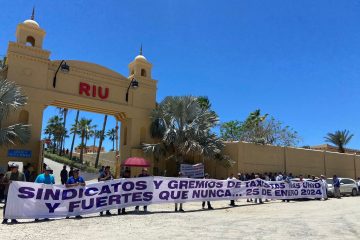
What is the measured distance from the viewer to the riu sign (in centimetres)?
2516

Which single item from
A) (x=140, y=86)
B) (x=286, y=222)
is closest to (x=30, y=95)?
(x=140, y=86)

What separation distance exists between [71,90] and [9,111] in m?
5.25

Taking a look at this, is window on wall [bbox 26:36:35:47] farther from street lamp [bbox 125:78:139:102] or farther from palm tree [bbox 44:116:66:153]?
palm tree [bbox 44:116:66:153]

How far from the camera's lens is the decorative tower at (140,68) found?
2861 cm

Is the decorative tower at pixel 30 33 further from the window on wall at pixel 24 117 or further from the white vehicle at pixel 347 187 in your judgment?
the white vehicle at pixel 347 187

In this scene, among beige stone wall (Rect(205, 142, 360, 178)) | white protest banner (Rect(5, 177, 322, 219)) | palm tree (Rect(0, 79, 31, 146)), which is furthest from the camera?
beige stone wall (Rect(205, 142, 360, 178))

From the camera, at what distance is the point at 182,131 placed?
2617 cm

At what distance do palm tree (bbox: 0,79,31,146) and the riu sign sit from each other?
4.79 meters

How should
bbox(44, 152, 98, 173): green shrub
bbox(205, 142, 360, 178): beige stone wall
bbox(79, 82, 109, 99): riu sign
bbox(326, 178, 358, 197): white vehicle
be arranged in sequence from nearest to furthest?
bbox(79, 82, 109, 99): riu sign
bbox(326, 178, 358, 197): white vehicle
bbox(205, 142, 360, 178): beige stone wall
bbox(44, 152, 98, 173): green shrub

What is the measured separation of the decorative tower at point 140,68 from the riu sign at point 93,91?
2.97 metres

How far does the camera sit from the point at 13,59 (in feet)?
73.3

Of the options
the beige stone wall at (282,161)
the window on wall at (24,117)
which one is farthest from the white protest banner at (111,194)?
the window on wall at (24,117)

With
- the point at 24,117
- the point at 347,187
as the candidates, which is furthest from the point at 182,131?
the point at 347,187

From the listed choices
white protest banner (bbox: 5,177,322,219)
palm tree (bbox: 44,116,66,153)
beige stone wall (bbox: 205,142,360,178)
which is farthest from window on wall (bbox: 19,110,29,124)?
palm tree (bbox: 44,116,66,153)
